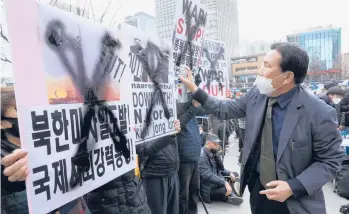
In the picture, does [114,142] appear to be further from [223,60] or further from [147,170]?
[223,60]

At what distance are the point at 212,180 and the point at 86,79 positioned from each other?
317cm

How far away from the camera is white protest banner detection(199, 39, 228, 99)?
2922 mm

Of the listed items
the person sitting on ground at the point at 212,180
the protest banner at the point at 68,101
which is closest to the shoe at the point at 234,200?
the person sitting on ground at the point at 212,180

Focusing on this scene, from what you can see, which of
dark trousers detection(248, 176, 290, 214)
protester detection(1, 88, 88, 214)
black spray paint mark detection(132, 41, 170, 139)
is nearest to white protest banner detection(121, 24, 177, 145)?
black spray paint mark detection(132, 41, 170, 139)

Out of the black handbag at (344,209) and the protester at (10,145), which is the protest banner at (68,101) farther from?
the black handbag at (344,209)

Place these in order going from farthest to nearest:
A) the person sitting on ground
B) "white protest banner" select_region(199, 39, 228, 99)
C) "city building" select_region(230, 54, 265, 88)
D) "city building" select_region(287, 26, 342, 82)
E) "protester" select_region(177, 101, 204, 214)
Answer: "city building" select_region(230, 54, 265, 88), "city building" select_region(287, 26, 342, 82), the person sitting on ground, "protester" select_region(177, 101, 204, 214), "white protest banner" select_region(199, 39, 228, 99)

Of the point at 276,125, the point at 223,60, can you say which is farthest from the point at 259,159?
the point at 223,60

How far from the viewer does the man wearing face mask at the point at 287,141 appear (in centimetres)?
165

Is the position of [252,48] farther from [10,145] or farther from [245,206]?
[10,145]

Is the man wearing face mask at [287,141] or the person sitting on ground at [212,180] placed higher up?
the man wearing face mask at [287,141]

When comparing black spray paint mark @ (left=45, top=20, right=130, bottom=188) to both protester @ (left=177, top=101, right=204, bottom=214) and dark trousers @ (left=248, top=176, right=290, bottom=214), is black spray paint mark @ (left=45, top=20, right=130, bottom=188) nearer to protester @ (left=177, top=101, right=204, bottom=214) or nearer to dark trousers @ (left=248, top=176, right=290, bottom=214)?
dark trousers @ (left=248, top=176, right=290, bottom=214)

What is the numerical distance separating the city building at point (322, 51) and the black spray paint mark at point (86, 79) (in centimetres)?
6030

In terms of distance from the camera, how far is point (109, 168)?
1.46 meters

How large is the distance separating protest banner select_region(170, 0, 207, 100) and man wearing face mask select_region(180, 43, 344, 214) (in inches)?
28.5
